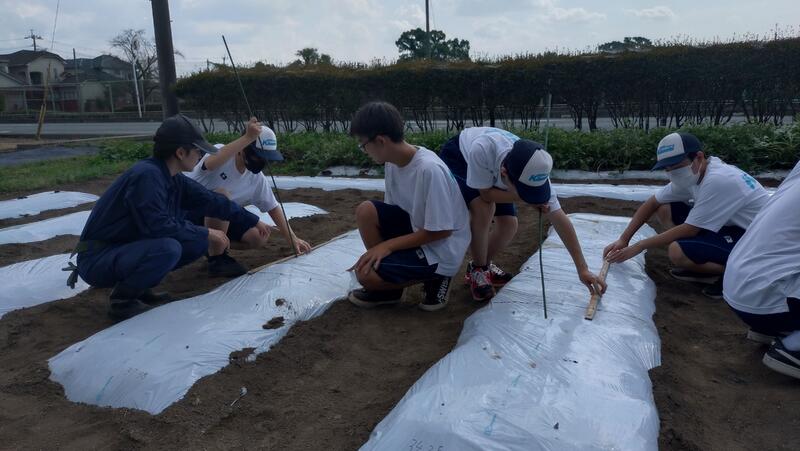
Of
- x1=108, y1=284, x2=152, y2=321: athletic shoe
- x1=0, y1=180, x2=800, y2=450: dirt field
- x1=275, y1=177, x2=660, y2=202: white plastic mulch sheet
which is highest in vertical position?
x1=275, y1=177, x2=660, y2=202: white plastic mulch sheet

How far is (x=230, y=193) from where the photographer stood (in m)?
3.47

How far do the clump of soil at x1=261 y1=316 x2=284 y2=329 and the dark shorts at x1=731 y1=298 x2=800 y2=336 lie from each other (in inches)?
67.8

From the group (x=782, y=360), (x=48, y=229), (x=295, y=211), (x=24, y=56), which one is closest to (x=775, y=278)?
(x=782, y=360)

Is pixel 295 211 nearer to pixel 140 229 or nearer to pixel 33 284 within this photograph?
pixel 33 284

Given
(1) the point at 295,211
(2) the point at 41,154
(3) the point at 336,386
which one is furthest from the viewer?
(2) the point at 41,154

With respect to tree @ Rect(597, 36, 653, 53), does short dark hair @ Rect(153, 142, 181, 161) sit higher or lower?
lower

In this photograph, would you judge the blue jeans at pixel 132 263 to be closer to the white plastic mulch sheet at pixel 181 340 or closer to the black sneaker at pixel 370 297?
the white plastic mulch sheet at pixel 181 340

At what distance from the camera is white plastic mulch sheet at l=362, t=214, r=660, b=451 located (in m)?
1.56

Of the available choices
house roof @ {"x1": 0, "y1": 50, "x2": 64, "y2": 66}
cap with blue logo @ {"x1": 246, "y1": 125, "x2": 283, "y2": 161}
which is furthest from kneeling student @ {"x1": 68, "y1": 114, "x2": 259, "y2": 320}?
house roof @ {"x1": 0, "y1": 50, "x2": 64, "y2": 66}

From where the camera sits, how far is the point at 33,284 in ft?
10.1

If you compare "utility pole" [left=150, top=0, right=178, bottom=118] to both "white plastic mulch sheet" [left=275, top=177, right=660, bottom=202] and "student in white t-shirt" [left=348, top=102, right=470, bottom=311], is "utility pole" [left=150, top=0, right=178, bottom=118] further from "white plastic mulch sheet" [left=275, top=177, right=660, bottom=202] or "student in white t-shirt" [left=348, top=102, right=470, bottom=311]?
"student in white t-shirt" [left=348, top=102, right=470, bottom=311]

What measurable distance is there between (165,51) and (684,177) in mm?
7105

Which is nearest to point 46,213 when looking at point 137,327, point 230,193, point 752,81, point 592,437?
point 230,193

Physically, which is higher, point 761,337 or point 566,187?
point 566,187
